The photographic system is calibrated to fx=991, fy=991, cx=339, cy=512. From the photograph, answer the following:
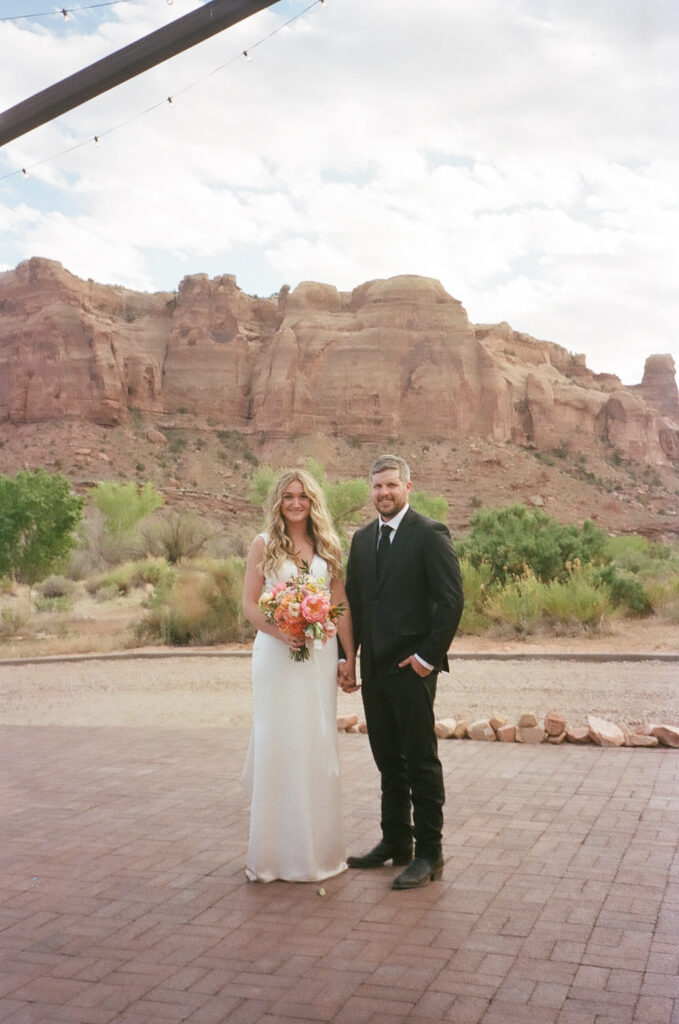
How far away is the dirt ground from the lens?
A: 10078mm

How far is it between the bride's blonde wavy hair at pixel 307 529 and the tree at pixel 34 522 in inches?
712

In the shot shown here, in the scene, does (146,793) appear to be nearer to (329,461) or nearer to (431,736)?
(431,736)

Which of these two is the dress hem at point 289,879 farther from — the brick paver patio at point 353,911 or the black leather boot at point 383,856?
the black leather boot at point 383,856

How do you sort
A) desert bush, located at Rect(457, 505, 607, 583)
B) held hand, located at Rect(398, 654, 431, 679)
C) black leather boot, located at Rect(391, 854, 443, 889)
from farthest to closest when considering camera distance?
1. desert bush, located at Rect(457, 505, 607, 583)
2. held hand, located at Rect(398, 654, 431, 679)
3. black leather boot, located at Rect(391, 854, 443, 889)

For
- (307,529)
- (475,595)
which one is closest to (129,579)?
(475,595)

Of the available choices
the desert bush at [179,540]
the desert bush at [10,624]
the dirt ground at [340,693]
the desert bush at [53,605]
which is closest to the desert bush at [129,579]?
the desert bush at [179,540]

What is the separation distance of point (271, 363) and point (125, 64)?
80797 millimetres

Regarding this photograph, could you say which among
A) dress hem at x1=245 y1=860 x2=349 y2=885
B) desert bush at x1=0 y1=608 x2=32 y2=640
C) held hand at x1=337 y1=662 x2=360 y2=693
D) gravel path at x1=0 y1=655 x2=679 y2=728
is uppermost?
held hand at x1=337 y1=662 x2=360 y2=693

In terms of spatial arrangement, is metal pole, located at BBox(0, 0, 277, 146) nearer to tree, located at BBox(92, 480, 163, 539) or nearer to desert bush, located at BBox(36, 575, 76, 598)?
desert bush, located at BBox(36, 575, 76, 598)

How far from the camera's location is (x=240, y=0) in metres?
5.03

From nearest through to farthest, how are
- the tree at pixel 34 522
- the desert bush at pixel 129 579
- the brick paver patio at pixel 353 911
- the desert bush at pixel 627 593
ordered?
the brick paver patio at pixel 353 911 < the desert bush at pixel 627 593 < the tree at pixel 34 522 < the desert bush at pixel 129 579

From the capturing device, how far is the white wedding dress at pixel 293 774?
16.5 ft

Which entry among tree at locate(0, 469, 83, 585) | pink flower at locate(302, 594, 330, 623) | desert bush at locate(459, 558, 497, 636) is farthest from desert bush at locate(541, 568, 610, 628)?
tree at locate(0, 469, 83, 585)

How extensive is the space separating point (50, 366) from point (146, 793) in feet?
254
